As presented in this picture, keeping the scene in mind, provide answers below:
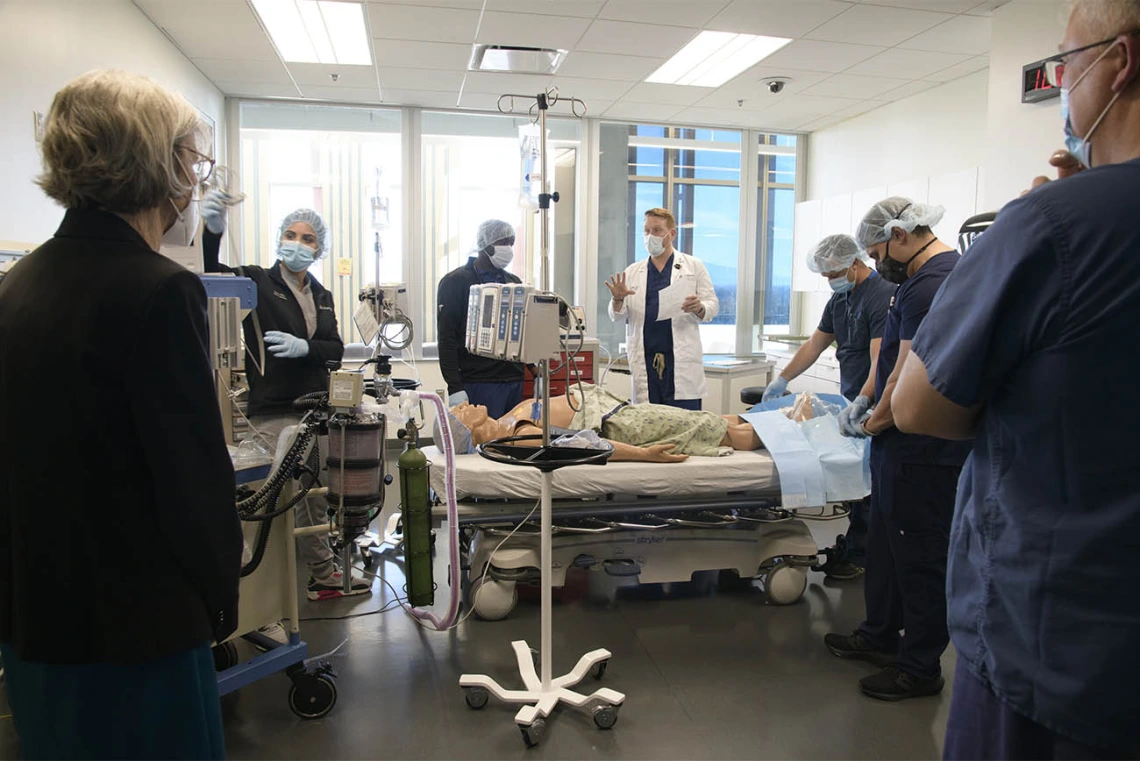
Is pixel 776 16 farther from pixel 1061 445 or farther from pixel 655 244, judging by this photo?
pixel 1061 445

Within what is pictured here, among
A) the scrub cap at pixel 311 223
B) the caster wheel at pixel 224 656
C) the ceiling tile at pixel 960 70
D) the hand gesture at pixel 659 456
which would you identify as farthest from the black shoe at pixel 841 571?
the ceiling tile at pixel 960 70

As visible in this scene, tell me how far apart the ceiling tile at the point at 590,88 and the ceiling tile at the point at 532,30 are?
2.21 feet

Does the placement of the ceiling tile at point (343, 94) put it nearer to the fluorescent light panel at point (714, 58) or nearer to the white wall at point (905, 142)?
the fluorescent light panel at point (714, 58)

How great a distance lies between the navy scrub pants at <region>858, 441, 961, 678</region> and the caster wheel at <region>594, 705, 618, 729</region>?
2.96ft

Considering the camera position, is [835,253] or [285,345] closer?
[285,345]

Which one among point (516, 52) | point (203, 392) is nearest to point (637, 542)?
point (203, 392)

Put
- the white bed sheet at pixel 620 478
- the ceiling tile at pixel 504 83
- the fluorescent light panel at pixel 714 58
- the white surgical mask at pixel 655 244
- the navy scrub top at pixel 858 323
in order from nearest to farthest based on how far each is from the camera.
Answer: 1. the white bed sheet at pixel 620 478
2. the navy scrub top at pixel 858 323
3. the white surgical mask at pixel 655 244
4. the fluorescent light panel at pixel 714 58
5. the ceiling tile at pixel 504 83

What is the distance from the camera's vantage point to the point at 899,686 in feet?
7.35

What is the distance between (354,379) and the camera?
2.15 m

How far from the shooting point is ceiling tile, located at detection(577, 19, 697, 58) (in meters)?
4.13

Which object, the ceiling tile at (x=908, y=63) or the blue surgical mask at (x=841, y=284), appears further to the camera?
the ceiling tile at (x=908, y=63)

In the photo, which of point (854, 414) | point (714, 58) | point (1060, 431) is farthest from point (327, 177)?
point (1060, 431)

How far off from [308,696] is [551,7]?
3.31 m

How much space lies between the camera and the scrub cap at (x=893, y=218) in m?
2.23
